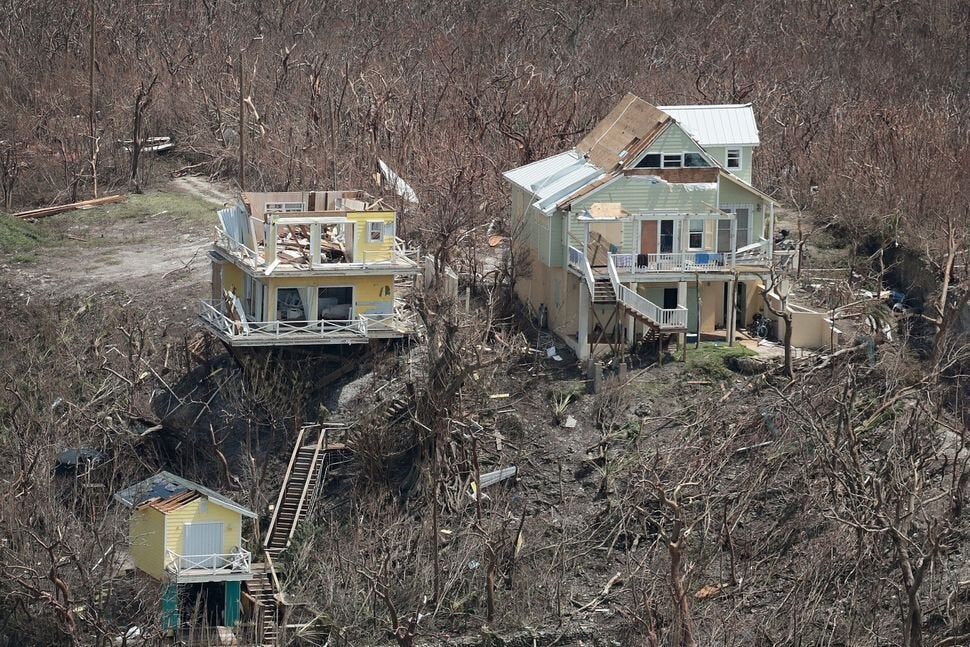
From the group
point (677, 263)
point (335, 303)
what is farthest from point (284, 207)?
point (677, 263)

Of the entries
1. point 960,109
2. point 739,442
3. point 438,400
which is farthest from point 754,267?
point 960,109

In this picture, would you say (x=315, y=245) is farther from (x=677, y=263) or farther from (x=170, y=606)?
(x=170, y=606)

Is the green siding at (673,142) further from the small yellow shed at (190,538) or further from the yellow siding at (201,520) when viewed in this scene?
the yellow siding at (201,520)

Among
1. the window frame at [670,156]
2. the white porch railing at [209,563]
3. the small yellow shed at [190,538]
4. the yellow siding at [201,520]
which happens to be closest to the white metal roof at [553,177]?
the window frame at [670,156]

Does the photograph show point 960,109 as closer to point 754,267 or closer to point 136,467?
point 754,267

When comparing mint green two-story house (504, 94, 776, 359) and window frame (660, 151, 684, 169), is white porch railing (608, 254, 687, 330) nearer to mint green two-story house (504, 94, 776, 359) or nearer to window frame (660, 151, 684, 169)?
mint green two-story house (504, 94, 776, 359)

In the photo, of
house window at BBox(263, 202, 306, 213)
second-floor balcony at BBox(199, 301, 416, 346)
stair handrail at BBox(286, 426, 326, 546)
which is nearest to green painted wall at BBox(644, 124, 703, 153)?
second-floor balcony at BBox(199, 301, 416, 346)
